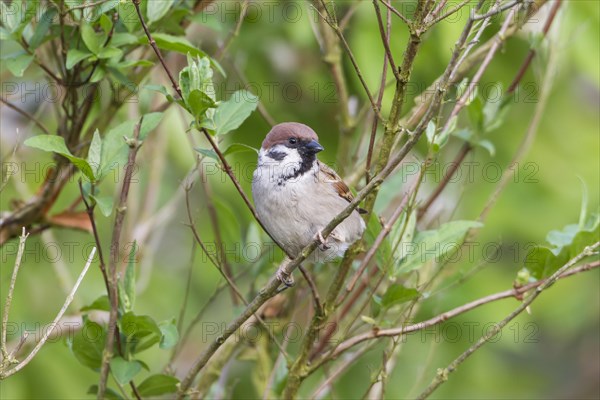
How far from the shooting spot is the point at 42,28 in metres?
2.85

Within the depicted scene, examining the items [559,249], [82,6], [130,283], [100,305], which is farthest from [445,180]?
[82,6]

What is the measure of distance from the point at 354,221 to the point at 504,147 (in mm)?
1296

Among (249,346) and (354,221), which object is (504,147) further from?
(249,346)

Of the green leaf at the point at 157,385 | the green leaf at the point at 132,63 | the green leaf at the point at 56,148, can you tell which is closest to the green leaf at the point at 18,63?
the green leaf at the point at 132,63

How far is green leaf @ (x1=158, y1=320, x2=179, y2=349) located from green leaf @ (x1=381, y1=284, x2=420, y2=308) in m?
0.67

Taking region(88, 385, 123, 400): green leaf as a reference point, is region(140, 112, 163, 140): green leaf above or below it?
above

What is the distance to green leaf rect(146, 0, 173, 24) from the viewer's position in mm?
2852

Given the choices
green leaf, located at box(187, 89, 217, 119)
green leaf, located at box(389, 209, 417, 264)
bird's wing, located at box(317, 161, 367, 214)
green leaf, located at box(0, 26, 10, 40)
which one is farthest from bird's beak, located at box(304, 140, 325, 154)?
green leaf, located at box(0, 26, 10, 40)

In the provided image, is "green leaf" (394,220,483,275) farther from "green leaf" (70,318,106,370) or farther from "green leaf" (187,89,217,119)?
"green leaf" (70,318,106,370)

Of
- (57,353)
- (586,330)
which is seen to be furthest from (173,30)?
(586,330)

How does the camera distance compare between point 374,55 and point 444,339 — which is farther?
point 444,339

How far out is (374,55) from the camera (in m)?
3.59

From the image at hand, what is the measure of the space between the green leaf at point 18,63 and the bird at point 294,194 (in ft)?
3.18

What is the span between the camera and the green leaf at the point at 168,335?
8.65ft
